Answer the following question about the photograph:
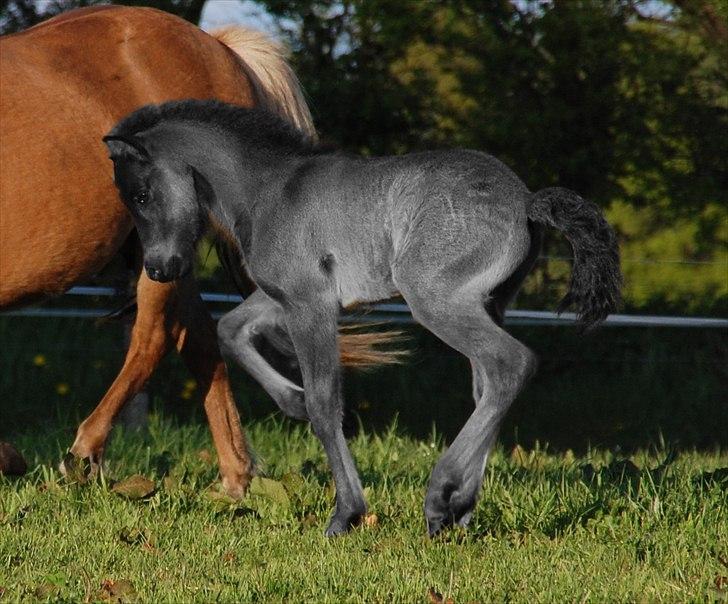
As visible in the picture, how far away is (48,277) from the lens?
17.0 ft

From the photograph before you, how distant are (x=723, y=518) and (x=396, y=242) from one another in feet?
4.70

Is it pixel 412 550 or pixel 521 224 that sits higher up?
pixel 521 224

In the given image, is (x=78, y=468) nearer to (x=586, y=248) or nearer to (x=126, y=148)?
(x=126, y=148)

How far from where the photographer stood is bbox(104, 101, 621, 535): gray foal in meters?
3.99

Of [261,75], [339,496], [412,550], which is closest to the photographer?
[412,550]

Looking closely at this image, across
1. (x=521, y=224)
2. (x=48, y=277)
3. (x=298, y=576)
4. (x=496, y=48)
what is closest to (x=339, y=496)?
(x=298, y=576)

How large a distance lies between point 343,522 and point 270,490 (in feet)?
1.98

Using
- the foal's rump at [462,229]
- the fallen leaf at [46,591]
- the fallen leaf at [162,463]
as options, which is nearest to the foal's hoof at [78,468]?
the fallen leaf at [162,463]

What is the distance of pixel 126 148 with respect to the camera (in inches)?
167

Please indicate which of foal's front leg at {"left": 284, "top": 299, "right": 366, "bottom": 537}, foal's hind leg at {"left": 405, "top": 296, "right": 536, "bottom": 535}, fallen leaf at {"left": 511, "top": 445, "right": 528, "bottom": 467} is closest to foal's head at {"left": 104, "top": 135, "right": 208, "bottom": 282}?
foal's front leg at {"left": 284, "top": 299, "right": 366, "bottom": 537}

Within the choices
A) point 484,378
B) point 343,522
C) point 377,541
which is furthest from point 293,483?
point 484,378

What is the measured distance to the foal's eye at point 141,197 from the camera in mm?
4254

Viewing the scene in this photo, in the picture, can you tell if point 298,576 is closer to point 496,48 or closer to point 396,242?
point 396,242

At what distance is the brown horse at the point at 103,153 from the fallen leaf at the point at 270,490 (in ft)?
2.12
